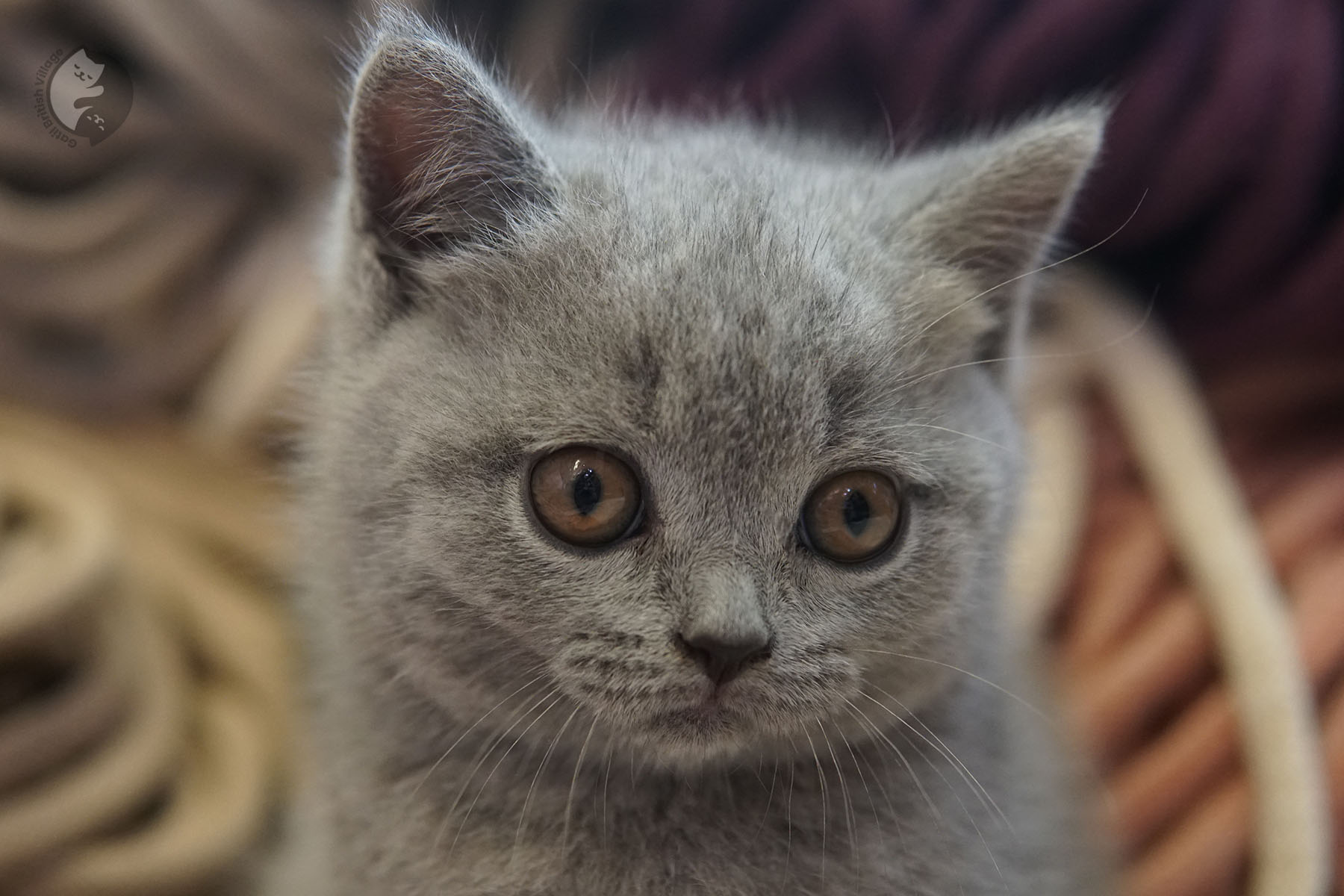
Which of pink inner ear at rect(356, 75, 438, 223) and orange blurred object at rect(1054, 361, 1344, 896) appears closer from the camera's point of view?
pink inner ear at rect(356, 75, 438, 223)

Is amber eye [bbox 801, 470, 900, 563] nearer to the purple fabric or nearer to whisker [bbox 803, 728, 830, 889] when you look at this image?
whisker [bbox 803, 728, 830, 889]

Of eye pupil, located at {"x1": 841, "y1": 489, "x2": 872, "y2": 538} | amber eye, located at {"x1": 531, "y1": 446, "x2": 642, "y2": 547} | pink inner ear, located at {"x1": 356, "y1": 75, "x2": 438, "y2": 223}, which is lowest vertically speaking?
amber eye, located at {"x1": 531, "y1": 446, "x2": 642, "y2": 547}

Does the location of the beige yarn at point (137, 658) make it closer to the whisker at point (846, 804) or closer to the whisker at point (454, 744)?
the whisker at point (454, 744)

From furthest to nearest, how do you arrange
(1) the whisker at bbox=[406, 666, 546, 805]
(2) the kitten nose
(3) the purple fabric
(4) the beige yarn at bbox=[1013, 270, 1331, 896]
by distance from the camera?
(3) the purple fabric → (4) the beige yarn at bbox=[1013, 270, 1331, 896] → (1) the whisker at bbox=[406, 666, 546, 805] → (2) the kitten nose

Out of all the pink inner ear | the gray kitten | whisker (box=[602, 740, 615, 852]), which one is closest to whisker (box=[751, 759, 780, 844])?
the gray kitten

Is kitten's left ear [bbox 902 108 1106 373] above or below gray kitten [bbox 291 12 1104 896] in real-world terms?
above

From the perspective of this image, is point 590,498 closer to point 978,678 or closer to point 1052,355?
point 978,678

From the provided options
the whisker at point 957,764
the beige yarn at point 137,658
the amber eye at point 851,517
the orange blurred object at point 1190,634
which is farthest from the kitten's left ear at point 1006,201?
the beige yarn at point 137,658

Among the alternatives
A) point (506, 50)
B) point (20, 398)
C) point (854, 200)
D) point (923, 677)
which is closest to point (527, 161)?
point (854, 200)
